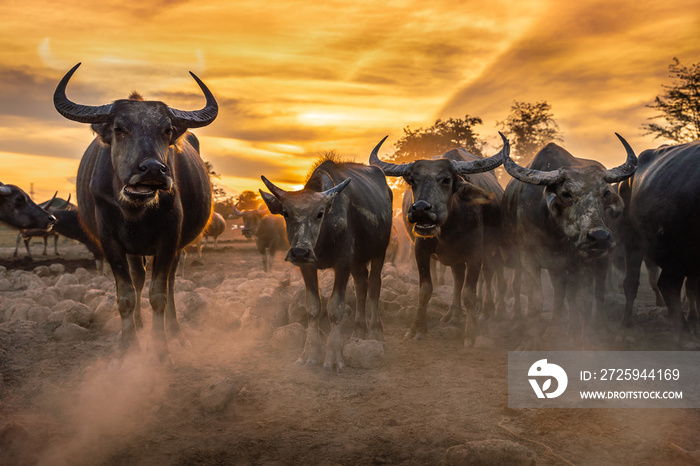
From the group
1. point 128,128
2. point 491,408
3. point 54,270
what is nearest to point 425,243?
point 491,408

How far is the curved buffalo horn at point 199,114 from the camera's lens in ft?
15.8

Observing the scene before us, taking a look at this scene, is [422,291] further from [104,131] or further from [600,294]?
[104,131]

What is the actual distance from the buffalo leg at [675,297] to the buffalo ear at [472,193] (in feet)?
7.59

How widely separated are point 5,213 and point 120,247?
24.2 feet

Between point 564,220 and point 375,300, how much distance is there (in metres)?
2.47

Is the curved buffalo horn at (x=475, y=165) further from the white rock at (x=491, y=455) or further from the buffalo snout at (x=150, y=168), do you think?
the white rock at (x=491, y=455)

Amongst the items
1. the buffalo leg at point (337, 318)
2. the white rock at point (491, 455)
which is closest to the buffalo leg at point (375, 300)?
the buffalo leg at point (337, 318)

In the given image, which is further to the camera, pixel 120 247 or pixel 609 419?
pixel 120 247

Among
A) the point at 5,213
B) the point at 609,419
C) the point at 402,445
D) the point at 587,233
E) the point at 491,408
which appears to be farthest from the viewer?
the point at 5,213

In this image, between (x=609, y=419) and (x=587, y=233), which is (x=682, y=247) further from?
(x=609, y=419)

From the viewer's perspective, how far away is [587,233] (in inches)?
193

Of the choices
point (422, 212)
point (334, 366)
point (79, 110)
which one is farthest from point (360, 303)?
point (79, 110)

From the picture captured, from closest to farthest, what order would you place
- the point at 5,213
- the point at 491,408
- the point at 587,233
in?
the point at 491,408
the point at 587,233
the point at 5,213

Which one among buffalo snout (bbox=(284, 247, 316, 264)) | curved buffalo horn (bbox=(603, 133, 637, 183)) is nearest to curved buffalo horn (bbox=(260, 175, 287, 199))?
buffalo snout (bbox=(284, 247, 316, 264))
